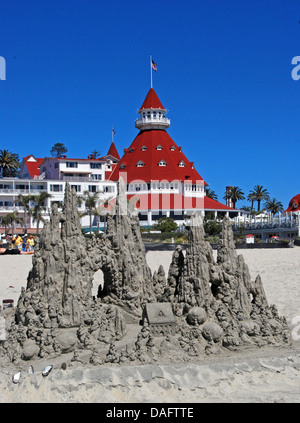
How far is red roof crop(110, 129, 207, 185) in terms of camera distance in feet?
242

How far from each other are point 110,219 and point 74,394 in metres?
5.24

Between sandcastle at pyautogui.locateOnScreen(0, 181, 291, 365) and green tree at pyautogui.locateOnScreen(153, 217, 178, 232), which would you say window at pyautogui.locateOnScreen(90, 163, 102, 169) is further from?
sandcastle at pyautogui.locateOnScreen(0, 181, 291, 365)

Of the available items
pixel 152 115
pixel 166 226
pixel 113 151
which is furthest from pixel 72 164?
pixel 113 151

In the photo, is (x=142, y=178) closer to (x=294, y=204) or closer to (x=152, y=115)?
(x=152, y=115)

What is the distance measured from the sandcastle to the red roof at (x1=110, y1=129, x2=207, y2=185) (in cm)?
5911

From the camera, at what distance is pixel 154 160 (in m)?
75.5

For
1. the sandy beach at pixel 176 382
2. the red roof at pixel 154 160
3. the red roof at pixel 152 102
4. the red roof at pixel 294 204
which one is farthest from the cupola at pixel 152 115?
the sandy beach at pixel 176 382

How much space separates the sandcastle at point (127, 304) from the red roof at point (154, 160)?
59.1m

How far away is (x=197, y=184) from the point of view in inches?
Result: 3000

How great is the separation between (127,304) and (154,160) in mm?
62871

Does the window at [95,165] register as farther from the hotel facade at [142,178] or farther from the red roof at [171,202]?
the red roof at [171,202]

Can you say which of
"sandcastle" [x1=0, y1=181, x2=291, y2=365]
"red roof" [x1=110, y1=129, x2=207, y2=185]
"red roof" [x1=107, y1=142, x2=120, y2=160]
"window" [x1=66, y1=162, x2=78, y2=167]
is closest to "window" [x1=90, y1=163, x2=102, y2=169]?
"window" [x1=66, y1=162, x2=78, y2=167]

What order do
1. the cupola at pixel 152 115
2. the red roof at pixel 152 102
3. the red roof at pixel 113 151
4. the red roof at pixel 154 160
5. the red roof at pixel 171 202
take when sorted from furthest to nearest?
the red roof at pixel 113 151 < the red roof at pixel 152 102 < the cupola at pixel 152 115 < the red roof at pixel 154 160 < the red roof at pixel 171 202

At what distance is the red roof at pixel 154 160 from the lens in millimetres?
73812
